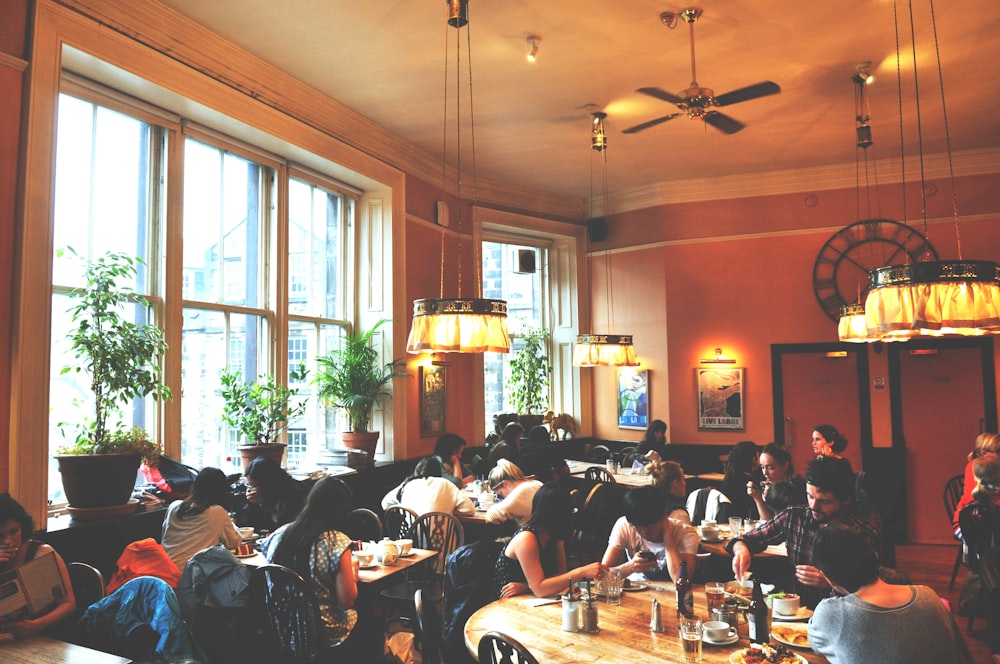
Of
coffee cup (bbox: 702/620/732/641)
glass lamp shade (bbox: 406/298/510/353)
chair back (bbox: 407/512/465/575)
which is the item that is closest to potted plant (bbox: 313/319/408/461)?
chair back (bbox: 407/512/465/575)

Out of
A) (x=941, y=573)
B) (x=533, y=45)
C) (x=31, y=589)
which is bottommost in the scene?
(x=941, y=573)

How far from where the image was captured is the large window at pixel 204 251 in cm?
468

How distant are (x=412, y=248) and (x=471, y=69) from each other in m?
2.57

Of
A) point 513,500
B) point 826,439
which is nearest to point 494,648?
point 513,500

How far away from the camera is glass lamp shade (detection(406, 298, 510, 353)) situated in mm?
4059

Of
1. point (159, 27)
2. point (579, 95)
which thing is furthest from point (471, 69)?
point (159, 27)

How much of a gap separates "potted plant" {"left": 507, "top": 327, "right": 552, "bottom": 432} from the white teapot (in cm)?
536

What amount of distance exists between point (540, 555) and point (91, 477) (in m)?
2.64

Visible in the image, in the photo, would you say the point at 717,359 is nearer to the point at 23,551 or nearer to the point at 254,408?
the point at 254,408

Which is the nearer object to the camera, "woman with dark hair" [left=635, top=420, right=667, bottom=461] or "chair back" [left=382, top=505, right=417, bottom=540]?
"chair back" [left=382, top=505, right=417, bottom=540]

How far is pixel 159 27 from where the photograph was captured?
4.82 metres

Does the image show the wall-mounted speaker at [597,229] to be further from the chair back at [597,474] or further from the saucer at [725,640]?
the saucer at [725,640]

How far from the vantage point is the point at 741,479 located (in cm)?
577

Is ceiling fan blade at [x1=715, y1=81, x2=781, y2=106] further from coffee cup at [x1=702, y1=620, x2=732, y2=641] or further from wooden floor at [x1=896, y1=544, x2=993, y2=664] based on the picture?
wooden floor at [x1=896, y1=544, x2=993, y2=664]
